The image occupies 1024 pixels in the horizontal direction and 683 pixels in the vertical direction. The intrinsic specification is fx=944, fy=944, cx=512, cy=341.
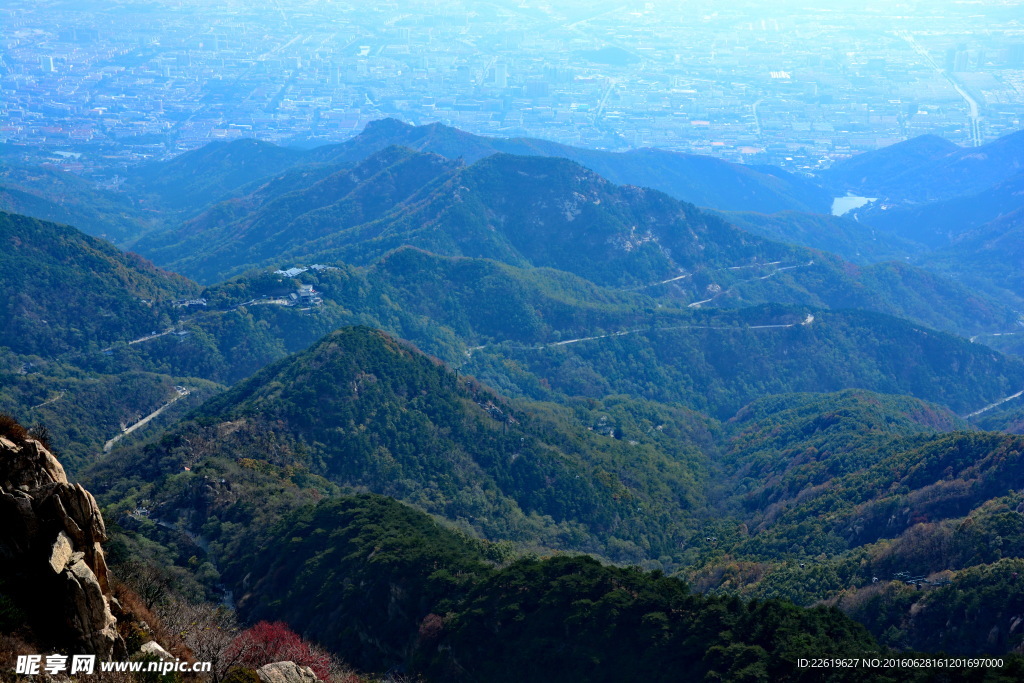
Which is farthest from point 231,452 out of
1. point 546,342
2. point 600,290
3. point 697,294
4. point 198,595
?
point 697,294

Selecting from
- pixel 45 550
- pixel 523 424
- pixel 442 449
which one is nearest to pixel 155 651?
pixel 45 550

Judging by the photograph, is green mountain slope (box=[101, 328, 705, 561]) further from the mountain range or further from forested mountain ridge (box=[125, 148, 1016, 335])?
forested mountain ridge (box=[125, 148, 1016, 335])

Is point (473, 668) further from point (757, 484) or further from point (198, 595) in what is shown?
point (757, 484)

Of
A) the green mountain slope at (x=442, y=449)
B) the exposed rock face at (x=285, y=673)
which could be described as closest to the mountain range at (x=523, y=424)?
the green mountain slope at (x=442, y=449)

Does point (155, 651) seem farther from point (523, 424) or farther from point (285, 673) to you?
point (523, 424)

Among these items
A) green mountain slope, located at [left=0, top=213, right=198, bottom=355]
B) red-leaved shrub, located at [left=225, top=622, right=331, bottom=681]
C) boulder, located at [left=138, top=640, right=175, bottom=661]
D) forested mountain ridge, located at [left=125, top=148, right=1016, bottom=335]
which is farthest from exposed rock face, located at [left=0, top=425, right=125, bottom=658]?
forested mountain ridge, located at [left=125, top=148, right=1016, bottom=335]

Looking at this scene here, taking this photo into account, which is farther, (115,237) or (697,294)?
(115,237)
